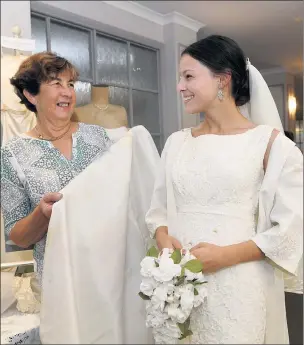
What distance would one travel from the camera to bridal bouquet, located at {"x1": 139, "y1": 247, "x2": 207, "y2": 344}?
1.89 feet

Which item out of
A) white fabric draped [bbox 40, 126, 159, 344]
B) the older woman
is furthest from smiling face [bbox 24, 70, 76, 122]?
white fabric draped [bbox 40, 126, 159, 344]

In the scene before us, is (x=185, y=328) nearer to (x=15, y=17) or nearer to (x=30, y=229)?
(x=30, y=229)

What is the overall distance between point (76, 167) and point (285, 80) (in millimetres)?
403

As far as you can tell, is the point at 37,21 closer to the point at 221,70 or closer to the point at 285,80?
the point at 221,70

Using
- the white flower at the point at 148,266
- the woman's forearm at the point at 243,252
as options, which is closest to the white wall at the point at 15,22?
the white flower at the point at 148,266

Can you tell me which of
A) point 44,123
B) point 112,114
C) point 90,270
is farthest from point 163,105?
point 90,270

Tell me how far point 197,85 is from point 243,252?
26 centimetres

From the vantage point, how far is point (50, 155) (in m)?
0.69

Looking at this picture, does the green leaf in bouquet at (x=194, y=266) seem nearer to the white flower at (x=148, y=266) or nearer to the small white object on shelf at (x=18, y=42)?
the white flower at (x=148, y=266)

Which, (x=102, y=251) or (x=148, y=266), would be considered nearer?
(x=148, y=266)

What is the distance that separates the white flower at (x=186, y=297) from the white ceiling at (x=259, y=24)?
400 millimetres

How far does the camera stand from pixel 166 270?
1.88ft

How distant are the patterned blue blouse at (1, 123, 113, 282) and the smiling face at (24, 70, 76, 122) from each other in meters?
0.05
